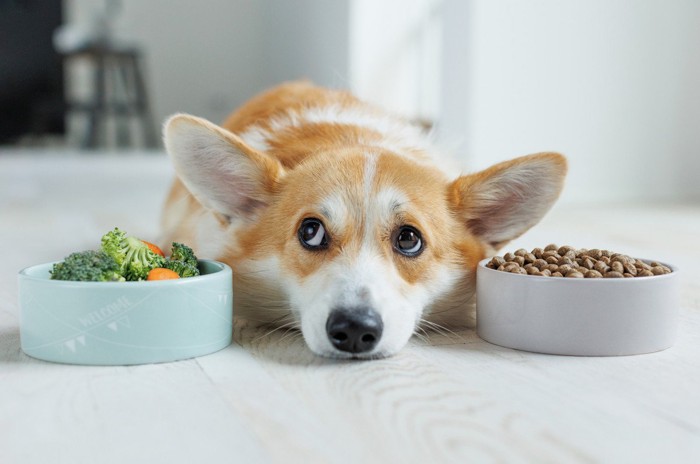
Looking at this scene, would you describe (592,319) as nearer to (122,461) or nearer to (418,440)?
(418,440)

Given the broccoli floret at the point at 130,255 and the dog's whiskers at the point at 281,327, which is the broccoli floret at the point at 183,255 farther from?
the dog's whiskers at the point at 281,327

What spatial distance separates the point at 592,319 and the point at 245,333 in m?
0.72

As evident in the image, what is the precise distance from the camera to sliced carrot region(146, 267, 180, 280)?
144cm

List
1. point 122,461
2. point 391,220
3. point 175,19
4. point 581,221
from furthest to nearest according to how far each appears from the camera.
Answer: point 175,19 → point 581,221 → point 391,220 → point 122,461

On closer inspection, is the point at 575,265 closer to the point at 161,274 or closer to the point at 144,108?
the point at 161,274

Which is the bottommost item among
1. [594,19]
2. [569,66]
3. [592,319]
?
[592,319]

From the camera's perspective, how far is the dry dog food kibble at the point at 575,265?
1491 mm

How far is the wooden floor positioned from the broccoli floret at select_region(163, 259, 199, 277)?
6.6 inches

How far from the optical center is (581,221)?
12.7ft

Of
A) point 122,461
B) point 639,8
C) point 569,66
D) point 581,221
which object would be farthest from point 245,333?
point 639,8

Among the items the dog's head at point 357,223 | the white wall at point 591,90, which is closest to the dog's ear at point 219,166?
the dog's head at point 357,223

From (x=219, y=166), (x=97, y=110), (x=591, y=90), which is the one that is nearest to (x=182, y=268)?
(x=219, y=166)

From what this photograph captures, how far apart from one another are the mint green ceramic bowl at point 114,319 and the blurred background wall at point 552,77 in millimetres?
2614

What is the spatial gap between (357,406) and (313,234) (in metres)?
0.46
